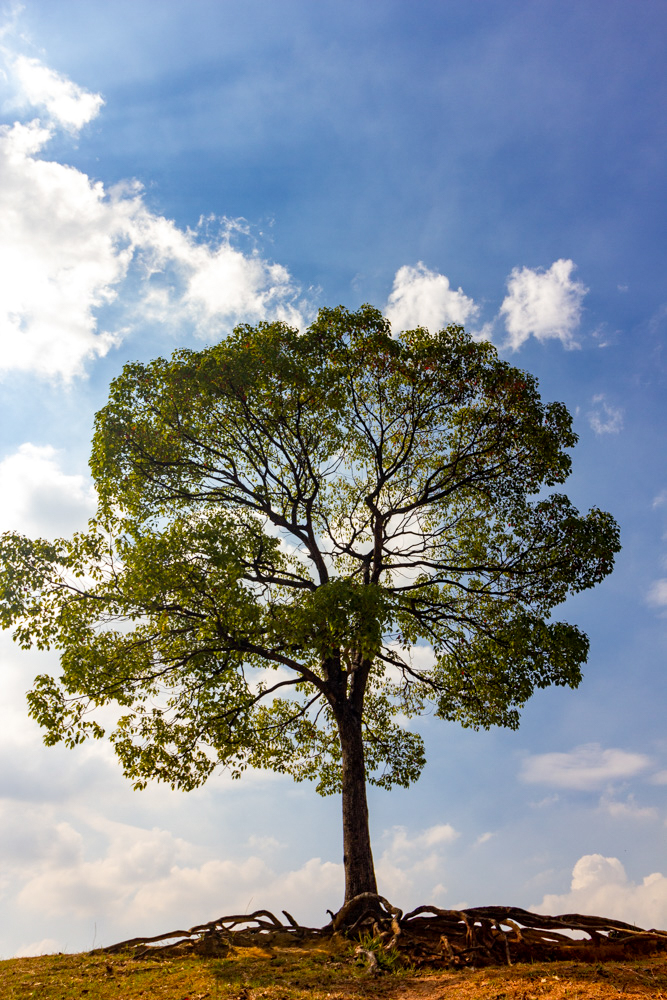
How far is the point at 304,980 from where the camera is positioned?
12203 millimetres

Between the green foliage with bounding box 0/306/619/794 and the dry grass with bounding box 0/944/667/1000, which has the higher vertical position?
the green foliage with bounding box 0/306/619/794

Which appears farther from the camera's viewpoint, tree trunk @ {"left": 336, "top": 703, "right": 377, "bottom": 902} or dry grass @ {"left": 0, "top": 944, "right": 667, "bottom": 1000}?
tree trunk @ {"left": 336, "top": 703, "right": 377, "bottom": 902}

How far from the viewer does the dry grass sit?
35.3 ft

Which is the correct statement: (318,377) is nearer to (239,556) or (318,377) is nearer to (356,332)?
(356,332)

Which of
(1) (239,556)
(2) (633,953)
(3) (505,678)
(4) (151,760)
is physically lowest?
(2) (633,953)

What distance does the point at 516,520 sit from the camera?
62.0 feet

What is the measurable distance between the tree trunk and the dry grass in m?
1.85

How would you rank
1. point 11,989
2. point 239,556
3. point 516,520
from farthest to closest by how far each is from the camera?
point 516,520 < point 239,556 < point 11,989

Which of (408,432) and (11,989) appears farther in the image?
(408,432)

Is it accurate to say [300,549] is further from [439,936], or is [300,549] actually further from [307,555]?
[439,936]

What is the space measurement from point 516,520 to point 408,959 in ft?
35.6

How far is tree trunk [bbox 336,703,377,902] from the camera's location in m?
16.2

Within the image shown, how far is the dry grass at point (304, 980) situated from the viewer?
1076cm

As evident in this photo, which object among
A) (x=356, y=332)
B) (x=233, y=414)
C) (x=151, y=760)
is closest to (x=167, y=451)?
(x=233, y=414)
